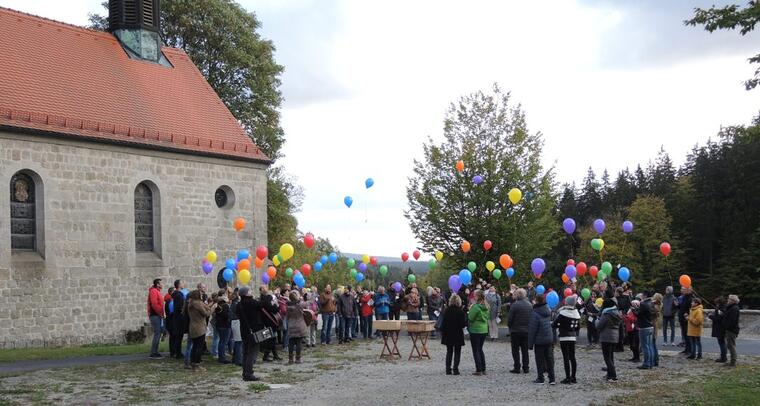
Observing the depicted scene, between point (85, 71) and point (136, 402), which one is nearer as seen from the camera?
point (136, 402)

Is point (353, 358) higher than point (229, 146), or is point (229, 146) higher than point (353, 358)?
point (229, 146)

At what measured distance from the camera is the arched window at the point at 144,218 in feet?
77.0

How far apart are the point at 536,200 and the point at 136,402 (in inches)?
853

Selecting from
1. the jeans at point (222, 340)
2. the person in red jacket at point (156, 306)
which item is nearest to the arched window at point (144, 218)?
the person in red jacket at point (156, 306)

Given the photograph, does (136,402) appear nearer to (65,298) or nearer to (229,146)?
(65,298)

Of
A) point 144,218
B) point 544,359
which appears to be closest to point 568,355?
point 544,359

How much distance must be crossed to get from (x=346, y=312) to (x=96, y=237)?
291 inches

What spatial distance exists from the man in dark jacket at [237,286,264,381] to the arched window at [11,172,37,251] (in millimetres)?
9924

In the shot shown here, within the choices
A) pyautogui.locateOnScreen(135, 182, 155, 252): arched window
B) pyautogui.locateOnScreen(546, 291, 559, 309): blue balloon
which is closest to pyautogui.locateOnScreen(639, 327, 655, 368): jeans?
pyautogui.locateOnScreen(546, 291, 559, 309): blue balloon

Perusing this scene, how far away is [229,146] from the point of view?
26047 mm

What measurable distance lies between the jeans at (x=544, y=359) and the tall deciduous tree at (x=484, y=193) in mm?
16453

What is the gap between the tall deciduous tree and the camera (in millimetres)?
29781

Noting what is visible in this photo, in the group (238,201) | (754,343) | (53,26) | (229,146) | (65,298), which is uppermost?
(53,26)

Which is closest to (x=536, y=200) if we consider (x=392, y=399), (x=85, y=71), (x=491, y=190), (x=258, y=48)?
(x=491, y=190)
